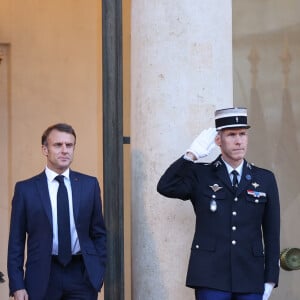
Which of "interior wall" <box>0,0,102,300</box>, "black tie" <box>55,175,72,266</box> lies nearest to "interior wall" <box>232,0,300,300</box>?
"interior wall" <box>0,0,102,300</box>

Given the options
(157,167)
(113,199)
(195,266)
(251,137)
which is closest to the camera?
(195,266)

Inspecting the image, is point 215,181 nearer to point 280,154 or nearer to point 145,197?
point 145,197

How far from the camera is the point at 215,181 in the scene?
571 centimetres

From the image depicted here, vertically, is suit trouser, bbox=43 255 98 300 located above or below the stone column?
below

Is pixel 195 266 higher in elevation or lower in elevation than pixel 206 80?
lower

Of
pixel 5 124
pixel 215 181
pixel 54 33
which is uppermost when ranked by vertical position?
pixel 54 33

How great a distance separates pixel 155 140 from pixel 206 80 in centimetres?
48

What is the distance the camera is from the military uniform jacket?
5.60 meters

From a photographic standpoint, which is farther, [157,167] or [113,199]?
[113,199]

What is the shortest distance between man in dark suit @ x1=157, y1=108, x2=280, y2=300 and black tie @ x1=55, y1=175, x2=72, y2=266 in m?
0.52

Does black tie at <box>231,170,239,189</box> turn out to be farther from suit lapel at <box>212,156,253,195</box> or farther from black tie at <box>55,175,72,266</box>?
black tie at <box>55,175,72,266</box>

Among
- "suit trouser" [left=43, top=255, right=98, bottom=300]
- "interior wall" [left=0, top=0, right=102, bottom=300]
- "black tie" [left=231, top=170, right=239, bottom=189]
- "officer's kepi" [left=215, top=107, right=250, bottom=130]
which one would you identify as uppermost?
"interior wall" [left=0, top=0, right=102, bottom=300]

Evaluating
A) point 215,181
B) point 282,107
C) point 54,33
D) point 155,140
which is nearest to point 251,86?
point 282,107

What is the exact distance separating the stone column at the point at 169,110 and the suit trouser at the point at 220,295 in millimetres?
719
